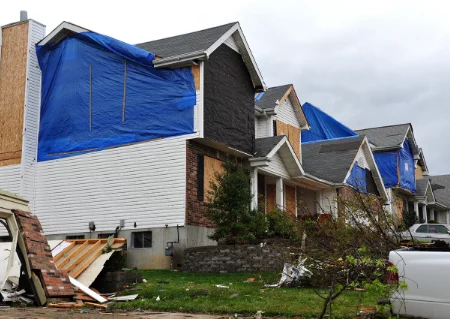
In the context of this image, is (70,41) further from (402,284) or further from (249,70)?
(402,284)

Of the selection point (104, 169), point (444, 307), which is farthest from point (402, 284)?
point (104, 169)

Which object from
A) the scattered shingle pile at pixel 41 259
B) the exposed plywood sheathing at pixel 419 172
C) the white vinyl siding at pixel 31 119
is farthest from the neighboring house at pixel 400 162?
the scattered shingle pile at pixel 41 259

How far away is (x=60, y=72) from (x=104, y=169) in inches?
183

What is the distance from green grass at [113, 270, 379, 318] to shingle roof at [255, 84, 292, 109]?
542 inches

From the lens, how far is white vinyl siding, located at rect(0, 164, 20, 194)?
22.7 metres

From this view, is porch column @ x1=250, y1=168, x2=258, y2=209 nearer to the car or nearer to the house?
the house

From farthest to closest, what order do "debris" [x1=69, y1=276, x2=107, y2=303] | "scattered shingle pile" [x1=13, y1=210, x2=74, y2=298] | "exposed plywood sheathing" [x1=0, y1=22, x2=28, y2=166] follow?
"exposed plywood sheathing" [x1=0, y1=22, x2=28, y2=166] → "debris" [x1=69, y1=276, x2=107, y2=303] → "scattered shingle pile" [x1=13, y1=210, x2=74, y2=298]

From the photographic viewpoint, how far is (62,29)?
74.7 ft

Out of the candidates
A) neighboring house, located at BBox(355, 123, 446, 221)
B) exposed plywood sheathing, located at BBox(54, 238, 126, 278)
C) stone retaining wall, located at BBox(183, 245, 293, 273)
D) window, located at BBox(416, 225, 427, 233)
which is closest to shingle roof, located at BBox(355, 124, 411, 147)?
neighboring house, located at BBox(355, 123, 446, 221)

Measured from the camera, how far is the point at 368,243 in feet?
36.1

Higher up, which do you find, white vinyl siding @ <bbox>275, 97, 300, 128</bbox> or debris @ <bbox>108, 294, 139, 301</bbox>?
white vinyl siding @ <bbox>275, 97, 300, 128</bbox>

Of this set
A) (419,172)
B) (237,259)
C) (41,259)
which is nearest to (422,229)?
(237,259)

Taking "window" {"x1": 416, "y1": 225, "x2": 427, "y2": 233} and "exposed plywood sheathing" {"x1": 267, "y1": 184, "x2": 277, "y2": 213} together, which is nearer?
"window" {"x1": 416, "y1": 225, "x2": 427, "y2": 233}

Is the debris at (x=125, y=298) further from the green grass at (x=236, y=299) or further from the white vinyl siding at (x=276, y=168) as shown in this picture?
the white vinyl siding at (x=276, y=168)
